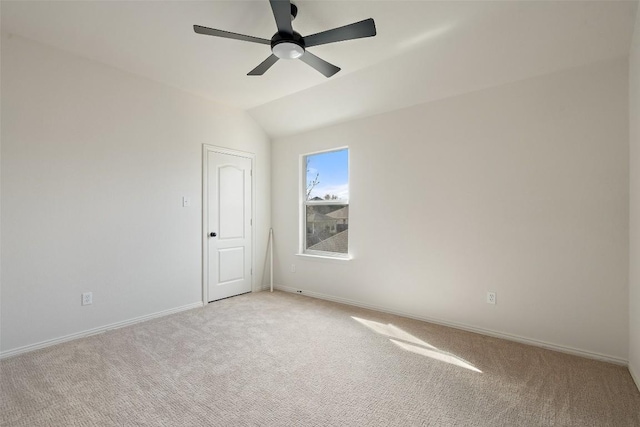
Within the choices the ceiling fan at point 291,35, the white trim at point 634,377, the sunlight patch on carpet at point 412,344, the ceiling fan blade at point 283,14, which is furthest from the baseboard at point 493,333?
the ceiling fan blade at point 283,14

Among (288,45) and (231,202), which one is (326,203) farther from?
(288,45)

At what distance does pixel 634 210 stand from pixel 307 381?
8.92ft

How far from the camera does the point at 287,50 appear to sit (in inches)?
88.4

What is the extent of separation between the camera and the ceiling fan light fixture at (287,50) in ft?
7.14

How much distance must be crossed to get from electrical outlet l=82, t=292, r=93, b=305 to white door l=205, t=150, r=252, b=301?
1286 millimetres

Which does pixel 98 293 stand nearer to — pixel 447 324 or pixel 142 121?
pixel 142 121

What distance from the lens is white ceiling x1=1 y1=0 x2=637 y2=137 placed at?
7.31 feet

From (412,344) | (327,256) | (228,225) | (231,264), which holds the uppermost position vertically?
(228,225)

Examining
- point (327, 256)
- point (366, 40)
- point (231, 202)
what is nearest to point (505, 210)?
point (366, 40)

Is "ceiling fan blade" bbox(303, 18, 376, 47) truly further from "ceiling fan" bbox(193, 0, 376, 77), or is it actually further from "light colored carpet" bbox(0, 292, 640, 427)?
"light colored carpet" bbox(0, 292, 640, 427)

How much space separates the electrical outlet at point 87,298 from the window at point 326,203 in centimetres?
263

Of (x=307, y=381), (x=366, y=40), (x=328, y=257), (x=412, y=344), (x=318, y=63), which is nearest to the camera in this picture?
(x=307, y=381)

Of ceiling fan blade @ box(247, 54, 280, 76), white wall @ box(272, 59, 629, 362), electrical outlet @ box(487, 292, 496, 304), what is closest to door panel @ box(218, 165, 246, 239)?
white wall @ box(272, 59, 629, 362)

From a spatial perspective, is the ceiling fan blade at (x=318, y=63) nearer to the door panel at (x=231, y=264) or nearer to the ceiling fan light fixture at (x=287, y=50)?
the ceiling fan light fixture at (x=287, y=50)
